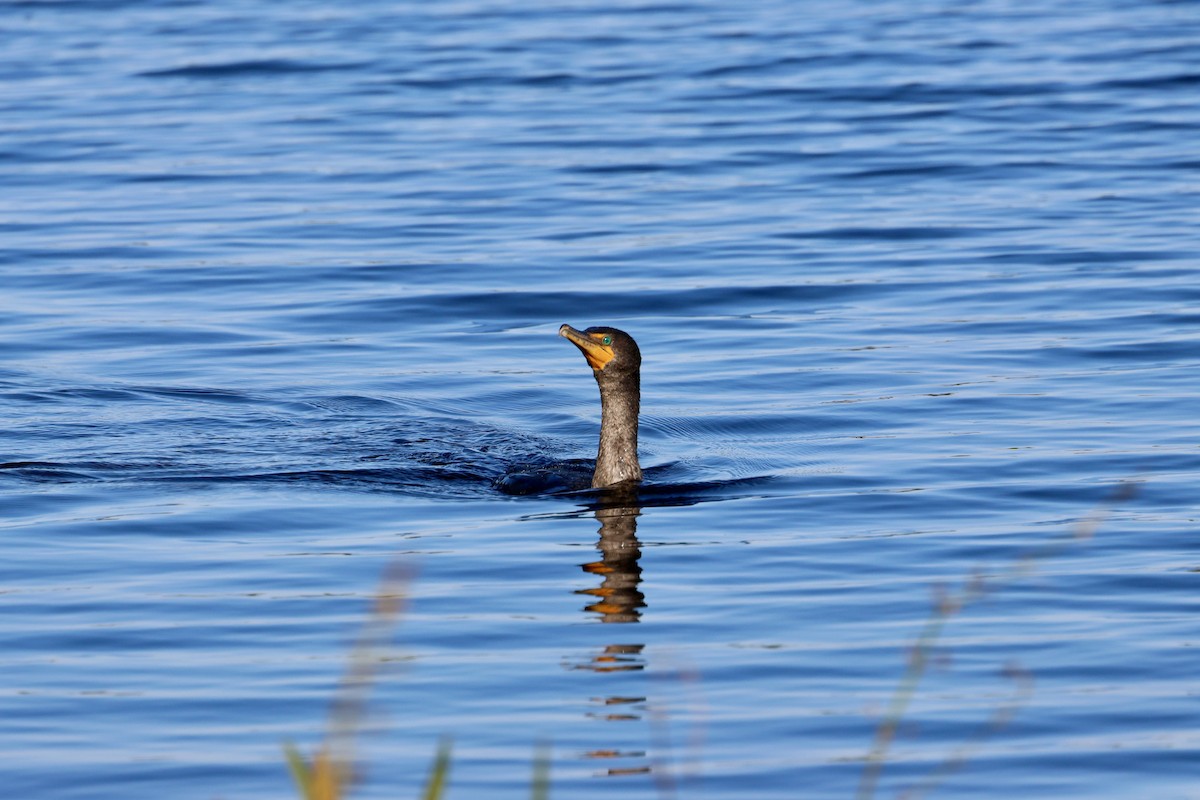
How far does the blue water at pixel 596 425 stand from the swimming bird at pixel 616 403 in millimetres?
304

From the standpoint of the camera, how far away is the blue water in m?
6.38

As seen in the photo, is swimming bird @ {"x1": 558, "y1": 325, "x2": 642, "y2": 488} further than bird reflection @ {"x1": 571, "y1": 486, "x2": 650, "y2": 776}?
Yes

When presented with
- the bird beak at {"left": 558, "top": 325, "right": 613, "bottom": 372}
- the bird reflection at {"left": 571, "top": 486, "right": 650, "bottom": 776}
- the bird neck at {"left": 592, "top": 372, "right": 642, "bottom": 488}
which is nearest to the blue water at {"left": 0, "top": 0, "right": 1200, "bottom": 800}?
the bird reflection at {"left": 571, "top": 486, "right": 650, "bottom": 776}

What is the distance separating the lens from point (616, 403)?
408 inches

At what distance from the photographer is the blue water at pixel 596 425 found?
638 cm

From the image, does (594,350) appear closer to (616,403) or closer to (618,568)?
(616,403)

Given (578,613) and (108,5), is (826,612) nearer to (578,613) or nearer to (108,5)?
(578,613)

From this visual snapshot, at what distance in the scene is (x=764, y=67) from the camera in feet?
96.1

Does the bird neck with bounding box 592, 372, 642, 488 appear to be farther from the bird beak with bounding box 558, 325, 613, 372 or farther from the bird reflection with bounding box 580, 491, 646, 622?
the bird reflection with bounding box 580, 491, 646, 622

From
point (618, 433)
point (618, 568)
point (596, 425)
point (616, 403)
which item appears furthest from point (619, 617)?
point (596, 425)

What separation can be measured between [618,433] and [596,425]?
2.00 meters

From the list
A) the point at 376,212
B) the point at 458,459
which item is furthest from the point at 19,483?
the point at 376,212

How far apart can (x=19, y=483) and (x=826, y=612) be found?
4.66 metres

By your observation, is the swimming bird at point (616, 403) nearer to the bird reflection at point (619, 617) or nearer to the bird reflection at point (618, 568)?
the bird reflection at point (619, 617)
